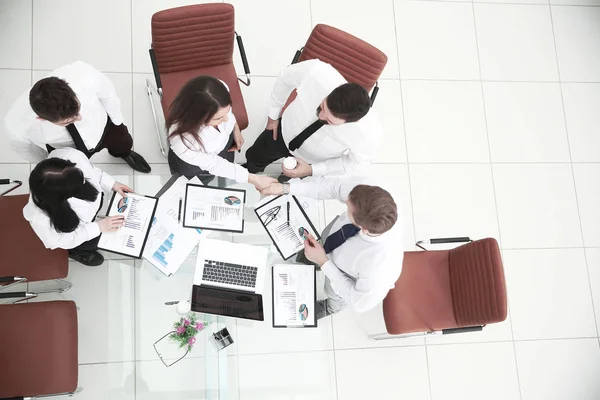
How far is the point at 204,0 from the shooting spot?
3.71 m

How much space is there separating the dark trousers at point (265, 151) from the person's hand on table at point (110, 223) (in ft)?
3.27

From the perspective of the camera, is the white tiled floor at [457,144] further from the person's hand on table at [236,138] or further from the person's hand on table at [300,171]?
the person's hand on table at [300,171]

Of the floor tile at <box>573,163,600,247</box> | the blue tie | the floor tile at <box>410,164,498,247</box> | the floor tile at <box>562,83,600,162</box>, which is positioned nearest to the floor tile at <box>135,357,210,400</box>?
the blue tie

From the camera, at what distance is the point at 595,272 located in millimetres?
3814

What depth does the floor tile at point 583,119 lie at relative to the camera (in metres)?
4.05

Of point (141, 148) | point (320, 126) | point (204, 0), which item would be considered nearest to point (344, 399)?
point (320, 126)

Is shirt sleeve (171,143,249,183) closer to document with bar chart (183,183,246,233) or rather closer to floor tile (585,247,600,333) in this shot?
document with bar chart (183,183,246,233)

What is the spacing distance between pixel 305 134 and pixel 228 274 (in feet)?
2.90

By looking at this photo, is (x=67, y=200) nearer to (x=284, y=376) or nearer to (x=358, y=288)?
(x=284, y=376)

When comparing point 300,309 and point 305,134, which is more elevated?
point 305,134

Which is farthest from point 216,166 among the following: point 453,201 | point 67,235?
point 453,201

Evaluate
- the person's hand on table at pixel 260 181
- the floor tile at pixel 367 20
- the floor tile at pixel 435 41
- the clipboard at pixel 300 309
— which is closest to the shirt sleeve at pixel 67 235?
the person's hand on table at pixel 260 181

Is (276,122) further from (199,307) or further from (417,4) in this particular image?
(417,4)

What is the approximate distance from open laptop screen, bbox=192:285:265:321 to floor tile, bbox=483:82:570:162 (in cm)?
251
